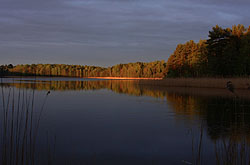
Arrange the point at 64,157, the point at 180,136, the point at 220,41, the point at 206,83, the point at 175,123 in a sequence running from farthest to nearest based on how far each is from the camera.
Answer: the point at 220,41
the point at 206,83
the point at 175,123
the point at 180,136
the point at 64,157

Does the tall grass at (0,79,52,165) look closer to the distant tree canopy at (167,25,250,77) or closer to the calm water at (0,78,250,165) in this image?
the calm water at (0,78,250,165)

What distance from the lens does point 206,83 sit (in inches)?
1168

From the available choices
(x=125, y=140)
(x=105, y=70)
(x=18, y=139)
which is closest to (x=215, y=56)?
(x=125, y=140)

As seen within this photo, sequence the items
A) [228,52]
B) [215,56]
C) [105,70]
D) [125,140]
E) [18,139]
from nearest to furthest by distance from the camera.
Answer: [18,139] → [125,140] → [228,52] → [215,56] → [105,70]

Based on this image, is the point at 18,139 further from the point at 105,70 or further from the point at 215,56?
the point at 105,70

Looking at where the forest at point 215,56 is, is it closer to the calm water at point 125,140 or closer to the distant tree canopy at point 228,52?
the distant tree canopy at point 228,52

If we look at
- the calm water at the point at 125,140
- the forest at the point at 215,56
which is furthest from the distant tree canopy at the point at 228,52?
the calm water at the point at 125,140

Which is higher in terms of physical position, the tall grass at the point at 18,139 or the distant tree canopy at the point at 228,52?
the distant tree canopy at the point at 228,52

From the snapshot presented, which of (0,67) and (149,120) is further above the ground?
(0,67)

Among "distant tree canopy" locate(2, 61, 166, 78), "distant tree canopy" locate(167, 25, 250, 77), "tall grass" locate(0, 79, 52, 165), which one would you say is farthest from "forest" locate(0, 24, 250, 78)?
"distant tree canopy" locate(2, 61, 166, 78)

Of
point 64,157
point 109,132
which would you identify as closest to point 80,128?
point 109,132

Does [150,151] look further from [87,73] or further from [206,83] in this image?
[87,73]

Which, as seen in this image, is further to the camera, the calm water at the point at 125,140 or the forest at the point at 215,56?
the forest at the point at 215,56

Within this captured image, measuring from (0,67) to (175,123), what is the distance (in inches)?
255
